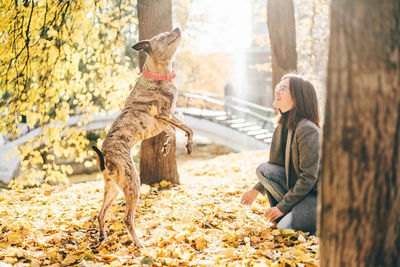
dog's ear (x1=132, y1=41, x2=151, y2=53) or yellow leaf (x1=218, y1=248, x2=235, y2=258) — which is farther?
dog's ear (x1=132, y1=41, x2=151, y2=53)

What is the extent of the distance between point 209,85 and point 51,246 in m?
22.3

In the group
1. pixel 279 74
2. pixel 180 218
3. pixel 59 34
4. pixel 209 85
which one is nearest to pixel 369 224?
pixel 180 218

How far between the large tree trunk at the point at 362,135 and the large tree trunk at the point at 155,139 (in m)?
4.22

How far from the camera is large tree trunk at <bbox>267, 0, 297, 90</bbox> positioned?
6711 millimetres

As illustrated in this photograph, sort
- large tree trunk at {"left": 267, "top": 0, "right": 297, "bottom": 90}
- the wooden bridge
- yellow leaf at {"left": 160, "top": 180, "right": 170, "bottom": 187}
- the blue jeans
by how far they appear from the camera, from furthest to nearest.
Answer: the wooden bridge
large tree trunk at {"left": 267, "top": 0, "right": 297, "bottom": 90}
yellow leaf at {"left": 160, "top": 180, "right": 170, "bottom": 187}
the blue jeans

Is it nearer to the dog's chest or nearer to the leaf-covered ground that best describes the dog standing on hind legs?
the dog's chest

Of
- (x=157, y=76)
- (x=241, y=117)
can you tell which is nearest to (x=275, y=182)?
(x=157, y=76)

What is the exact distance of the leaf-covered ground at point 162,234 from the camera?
3186 millimetres

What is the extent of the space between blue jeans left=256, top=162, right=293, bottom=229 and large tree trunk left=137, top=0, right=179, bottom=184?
7.18 ft

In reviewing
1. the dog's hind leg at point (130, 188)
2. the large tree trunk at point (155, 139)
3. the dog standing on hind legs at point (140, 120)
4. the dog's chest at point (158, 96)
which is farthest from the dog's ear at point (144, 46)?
the large tree trunk at point (155, 139)

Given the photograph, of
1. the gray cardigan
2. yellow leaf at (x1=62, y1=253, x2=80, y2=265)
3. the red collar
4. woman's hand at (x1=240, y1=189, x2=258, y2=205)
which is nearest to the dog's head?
the red collar

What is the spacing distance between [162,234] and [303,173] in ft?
5.72

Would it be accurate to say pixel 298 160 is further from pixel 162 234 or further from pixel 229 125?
pixel 229 125

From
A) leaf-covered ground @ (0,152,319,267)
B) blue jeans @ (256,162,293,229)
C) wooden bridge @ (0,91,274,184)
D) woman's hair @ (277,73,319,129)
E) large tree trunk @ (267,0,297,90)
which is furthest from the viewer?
wooden bridge @ (0,91,274,184)
